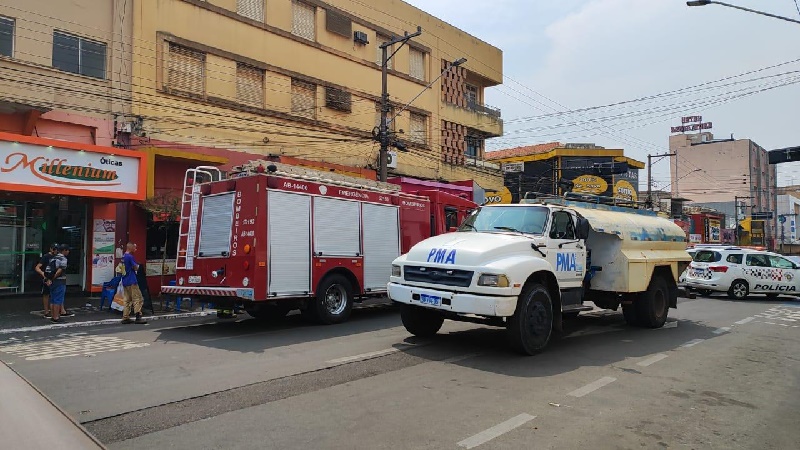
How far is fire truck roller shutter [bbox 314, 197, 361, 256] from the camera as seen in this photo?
34.7ft

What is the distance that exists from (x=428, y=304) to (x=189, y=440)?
12.8 feet

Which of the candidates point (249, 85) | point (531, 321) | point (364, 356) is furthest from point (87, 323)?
point (249, 85)

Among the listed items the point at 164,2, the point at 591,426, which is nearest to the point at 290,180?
the point at 591,426

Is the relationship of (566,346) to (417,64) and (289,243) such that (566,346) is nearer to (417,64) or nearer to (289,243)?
(289,243)

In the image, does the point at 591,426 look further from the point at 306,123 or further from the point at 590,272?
the point at 306,123

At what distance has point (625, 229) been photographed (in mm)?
9883

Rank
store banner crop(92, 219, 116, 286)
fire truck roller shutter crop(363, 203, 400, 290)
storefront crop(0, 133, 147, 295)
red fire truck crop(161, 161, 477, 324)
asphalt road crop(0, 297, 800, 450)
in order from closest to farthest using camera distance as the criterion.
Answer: asphalt road crop(0, 297, 800, 450) < red fire truck crop(161, 161, 477, 324) < fire truck roller shutter crop(363, 203, 400, 290) < storefront crop(0, 133, 147, 295) < store banner crop(92, 219, 116, 286)

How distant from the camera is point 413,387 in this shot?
5844 millimetres

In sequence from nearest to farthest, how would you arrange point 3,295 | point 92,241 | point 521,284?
point 521,284
point 3,295
point 92,241

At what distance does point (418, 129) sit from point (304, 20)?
28.2 ft

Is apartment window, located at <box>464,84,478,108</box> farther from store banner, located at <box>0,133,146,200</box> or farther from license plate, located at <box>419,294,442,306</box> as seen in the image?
license plate, located at <box>419,294,442,306</box>

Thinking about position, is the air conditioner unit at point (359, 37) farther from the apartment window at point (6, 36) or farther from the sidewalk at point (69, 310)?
the sidewalk at point (69, 310)

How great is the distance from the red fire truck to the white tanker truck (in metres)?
2.57

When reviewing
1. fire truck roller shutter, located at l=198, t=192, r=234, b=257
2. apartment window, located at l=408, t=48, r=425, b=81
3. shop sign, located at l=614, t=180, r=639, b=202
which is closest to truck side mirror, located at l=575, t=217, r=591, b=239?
fire truck roller shutter, located at l=198, t=192, r=234, b=257
